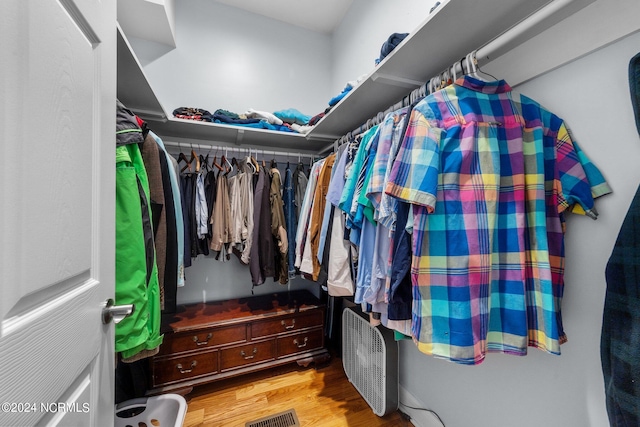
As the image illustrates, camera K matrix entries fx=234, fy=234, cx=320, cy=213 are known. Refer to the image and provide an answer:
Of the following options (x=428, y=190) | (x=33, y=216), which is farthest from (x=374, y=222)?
(x=33, y=216)

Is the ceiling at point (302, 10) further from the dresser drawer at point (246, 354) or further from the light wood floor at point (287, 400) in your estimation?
the light wood floor at point (287, 400)

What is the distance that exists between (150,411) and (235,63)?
2.43 metres

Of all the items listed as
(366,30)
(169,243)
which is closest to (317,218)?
(169,243)

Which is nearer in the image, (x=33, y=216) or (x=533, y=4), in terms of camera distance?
(x=33, y=216)

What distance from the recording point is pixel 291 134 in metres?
1.73

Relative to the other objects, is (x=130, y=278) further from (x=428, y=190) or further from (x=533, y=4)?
(x=533, y=4)

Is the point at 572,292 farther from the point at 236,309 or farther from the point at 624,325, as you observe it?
the point at 236,309

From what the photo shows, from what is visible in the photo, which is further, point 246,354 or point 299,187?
point 299,187

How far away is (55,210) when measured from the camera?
0.41m

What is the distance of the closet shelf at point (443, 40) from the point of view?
2.23ft

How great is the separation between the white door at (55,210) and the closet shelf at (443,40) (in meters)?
0.89

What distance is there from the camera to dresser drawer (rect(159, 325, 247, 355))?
147 cm

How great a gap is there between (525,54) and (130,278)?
1476 mm

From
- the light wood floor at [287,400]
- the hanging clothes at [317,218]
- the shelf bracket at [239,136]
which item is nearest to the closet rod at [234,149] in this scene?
the shelf bracket at [239,136]
